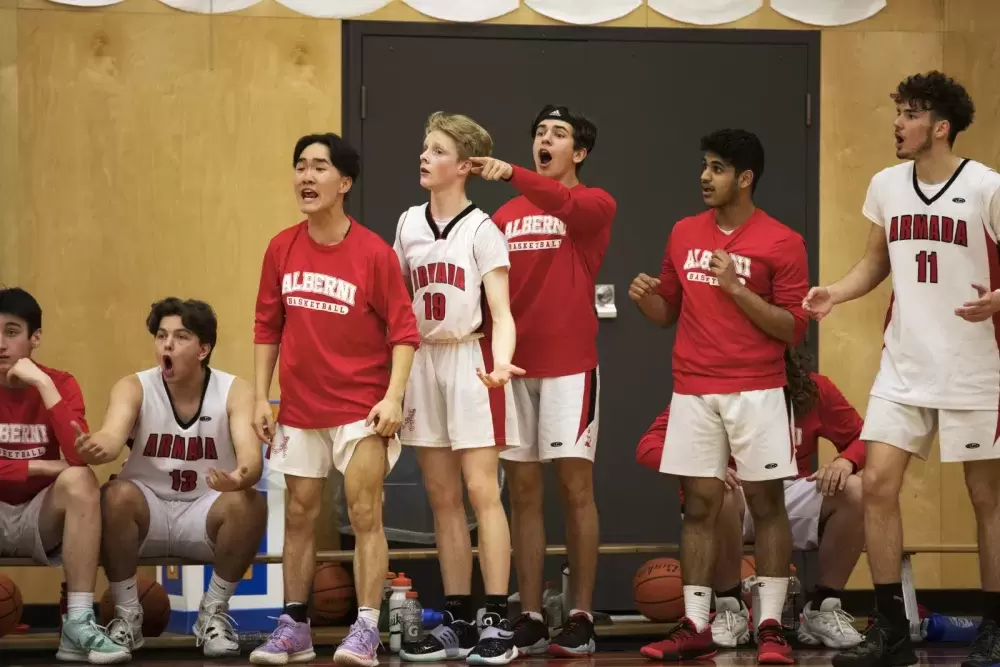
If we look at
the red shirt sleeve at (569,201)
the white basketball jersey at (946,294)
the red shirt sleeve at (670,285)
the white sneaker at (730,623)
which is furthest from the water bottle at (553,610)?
the white basketball jersey at (946,294)

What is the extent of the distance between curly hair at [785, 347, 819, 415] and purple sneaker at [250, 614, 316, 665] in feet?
7.19

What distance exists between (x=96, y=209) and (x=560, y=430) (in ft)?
9.39

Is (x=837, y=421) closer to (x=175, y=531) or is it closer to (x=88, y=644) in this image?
(x=175, y=531)

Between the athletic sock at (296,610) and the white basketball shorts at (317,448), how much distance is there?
478mm

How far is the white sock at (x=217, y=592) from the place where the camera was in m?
5.50

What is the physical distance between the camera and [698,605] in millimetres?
5191

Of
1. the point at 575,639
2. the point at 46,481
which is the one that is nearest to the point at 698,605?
the point at 575,639

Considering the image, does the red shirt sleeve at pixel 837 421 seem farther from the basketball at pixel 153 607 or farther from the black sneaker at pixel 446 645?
the basketball at pixel 153 607

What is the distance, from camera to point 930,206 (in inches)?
190

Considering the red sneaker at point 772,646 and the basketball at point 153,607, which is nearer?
the red sneaker at point 772,646

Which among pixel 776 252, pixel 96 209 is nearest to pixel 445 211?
pixel 776 252

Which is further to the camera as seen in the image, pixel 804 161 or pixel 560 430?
pixel 804 161

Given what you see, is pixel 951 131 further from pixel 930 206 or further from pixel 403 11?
pixel 403 11

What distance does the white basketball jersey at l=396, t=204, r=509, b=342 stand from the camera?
16.9 feet
